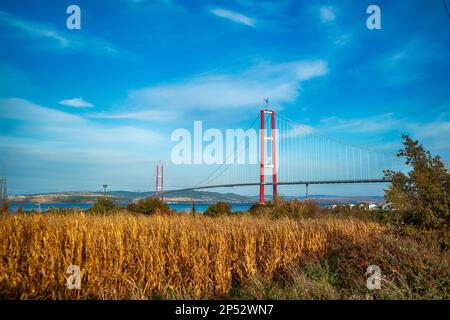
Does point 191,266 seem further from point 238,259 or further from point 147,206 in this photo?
point 147,206

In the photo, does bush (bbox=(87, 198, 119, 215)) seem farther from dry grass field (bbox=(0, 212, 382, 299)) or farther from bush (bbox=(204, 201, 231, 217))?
dry grass field (bbox=(0, 212, 382, 299))

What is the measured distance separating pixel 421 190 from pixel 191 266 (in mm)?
5176

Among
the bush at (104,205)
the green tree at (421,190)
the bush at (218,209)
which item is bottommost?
the bush at (218,209)

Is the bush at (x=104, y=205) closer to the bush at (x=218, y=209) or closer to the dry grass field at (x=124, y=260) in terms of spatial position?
the bush at (x=218, y=209)

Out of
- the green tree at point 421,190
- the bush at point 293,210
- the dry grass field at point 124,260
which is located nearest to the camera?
the dry grass field at point 124,260

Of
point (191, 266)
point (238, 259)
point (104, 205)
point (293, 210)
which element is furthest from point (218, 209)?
point (191, 266)

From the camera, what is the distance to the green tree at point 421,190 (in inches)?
288

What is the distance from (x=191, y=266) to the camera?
259 inches

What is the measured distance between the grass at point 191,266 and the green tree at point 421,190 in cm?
47

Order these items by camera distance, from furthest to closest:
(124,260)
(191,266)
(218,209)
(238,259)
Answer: (218,209) < (238,259) < (191,266) < (124,260)

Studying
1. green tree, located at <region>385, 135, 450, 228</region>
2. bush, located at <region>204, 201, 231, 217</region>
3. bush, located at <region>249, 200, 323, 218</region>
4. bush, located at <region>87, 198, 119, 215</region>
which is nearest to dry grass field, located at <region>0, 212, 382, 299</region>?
green tree, located at <region>385, 135, 450, 228</region>

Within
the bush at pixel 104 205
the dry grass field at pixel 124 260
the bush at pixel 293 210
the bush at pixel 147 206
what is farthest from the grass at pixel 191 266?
the bush at pixel 147 206
